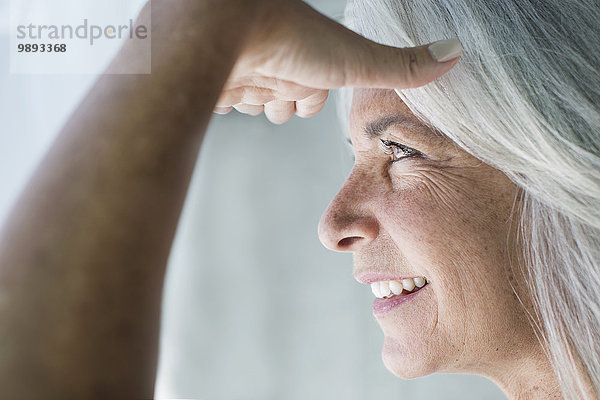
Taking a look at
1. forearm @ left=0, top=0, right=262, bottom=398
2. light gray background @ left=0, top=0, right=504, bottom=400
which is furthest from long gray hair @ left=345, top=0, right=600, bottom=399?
light gray background @ left=0, top=0, right=504, bottom=400

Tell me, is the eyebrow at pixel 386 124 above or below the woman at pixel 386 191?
above

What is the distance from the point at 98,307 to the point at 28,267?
6 centimetres

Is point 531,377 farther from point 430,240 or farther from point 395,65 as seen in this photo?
point 395,65

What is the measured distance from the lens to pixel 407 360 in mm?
1015

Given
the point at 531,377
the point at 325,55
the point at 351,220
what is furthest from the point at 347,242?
the point at 325,55

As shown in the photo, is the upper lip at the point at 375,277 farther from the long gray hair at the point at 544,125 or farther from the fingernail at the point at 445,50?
the fingernail at the point at 445,50

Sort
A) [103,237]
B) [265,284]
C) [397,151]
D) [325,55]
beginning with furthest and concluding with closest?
[265,284] → [397,151] → [325,55] → [103,237]

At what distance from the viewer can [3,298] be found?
354mm

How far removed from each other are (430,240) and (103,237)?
26.8 inches

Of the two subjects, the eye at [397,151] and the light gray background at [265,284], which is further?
the light gray background at [265,284]

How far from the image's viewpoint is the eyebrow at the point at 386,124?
0.98 meters

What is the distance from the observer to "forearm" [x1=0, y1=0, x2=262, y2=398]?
341mm

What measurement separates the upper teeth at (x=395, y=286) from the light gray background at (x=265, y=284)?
6.38 ft

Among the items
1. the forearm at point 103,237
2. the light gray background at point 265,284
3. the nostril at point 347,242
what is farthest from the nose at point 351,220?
the light gray background at point 265,284
